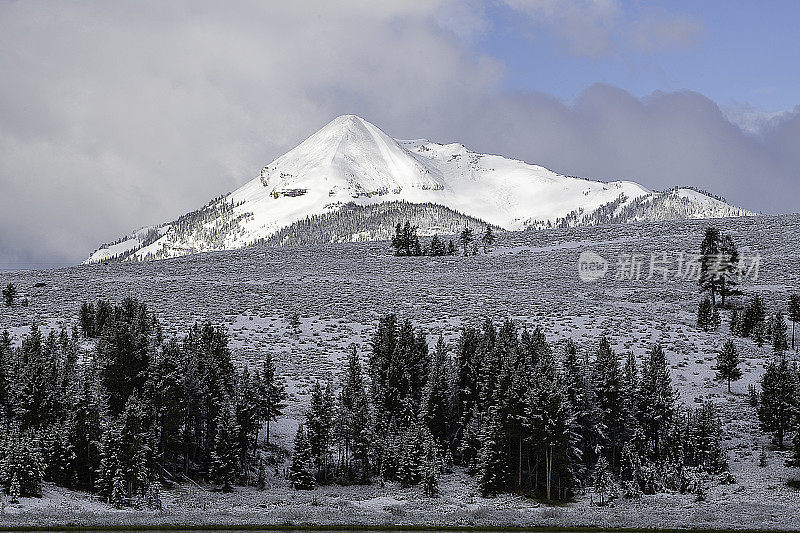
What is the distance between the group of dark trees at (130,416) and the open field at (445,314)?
5.81ft

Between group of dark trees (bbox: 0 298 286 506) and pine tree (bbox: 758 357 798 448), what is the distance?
100ft

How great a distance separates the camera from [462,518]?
33.5 metres

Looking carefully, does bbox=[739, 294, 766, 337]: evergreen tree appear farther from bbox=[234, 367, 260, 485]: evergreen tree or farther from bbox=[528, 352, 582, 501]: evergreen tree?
bbox=[234, 367, 260, 485]: evergreen tree

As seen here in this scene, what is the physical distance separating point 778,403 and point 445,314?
35.6 metres

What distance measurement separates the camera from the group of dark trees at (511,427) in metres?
42.9

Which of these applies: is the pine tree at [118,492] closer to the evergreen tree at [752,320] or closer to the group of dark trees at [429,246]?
the evergreen tree at [752,320]

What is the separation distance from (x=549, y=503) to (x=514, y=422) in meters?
5.04

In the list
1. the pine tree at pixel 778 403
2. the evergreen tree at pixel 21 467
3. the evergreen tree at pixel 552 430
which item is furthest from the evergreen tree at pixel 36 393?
the pine tree at pixel 778 403

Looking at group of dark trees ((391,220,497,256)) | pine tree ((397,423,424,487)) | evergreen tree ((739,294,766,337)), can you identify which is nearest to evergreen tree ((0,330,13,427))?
pine tree ((397,423,424,487))

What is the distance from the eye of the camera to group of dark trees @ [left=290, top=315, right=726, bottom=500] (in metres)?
42.9

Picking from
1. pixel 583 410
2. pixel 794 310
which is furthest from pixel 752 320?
pixel 583 410

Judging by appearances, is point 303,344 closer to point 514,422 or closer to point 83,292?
point 514,422

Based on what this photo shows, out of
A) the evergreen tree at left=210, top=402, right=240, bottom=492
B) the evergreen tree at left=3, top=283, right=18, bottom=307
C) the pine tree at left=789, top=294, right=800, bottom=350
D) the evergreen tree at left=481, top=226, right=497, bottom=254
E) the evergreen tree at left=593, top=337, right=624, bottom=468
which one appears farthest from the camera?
the evergreen tree at left=481, top=226, right=497, bottom=254

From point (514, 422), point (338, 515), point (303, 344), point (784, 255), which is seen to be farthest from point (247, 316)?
point (784, 255)
